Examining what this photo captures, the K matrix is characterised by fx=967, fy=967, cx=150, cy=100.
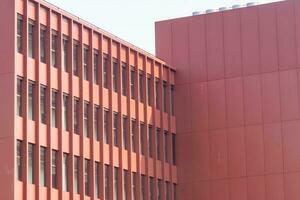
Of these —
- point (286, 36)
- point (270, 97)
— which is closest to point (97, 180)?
point (270, 97)

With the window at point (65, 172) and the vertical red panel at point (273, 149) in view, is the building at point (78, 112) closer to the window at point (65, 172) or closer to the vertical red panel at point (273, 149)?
the window at point (65, 172)

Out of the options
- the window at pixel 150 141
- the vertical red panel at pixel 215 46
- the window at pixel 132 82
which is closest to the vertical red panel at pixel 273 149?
the vertical red panel at pixel 215 46

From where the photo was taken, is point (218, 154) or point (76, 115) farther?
point (218, 154)

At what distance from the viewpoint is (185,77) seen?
59.8 m

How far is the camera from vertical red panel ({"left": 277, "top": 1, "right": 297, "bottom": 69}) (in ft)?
187

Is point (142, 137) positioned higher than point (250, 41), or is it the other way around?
point (250, 41)

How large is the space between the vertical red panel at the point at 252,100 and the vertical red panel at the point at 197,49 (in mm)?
→ 2888

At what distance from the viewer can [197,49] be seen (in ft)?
196

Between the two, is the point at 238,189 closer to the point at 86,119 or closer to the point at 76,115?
the point at 86,119

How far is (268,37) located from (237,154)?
23.7 feet

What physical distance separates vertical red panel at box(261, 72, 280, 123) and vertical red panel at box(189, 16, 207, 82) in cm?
397

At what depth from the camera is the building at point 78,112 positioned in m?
44.0

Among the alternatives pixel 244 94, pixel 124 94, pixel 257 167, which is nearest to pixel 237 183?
pixel 257 167

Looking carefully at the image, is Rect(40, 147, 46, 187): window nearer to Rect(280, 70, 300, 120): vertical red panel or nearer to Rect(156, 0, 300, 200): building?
Rect(156, 0, 300, 200): building
